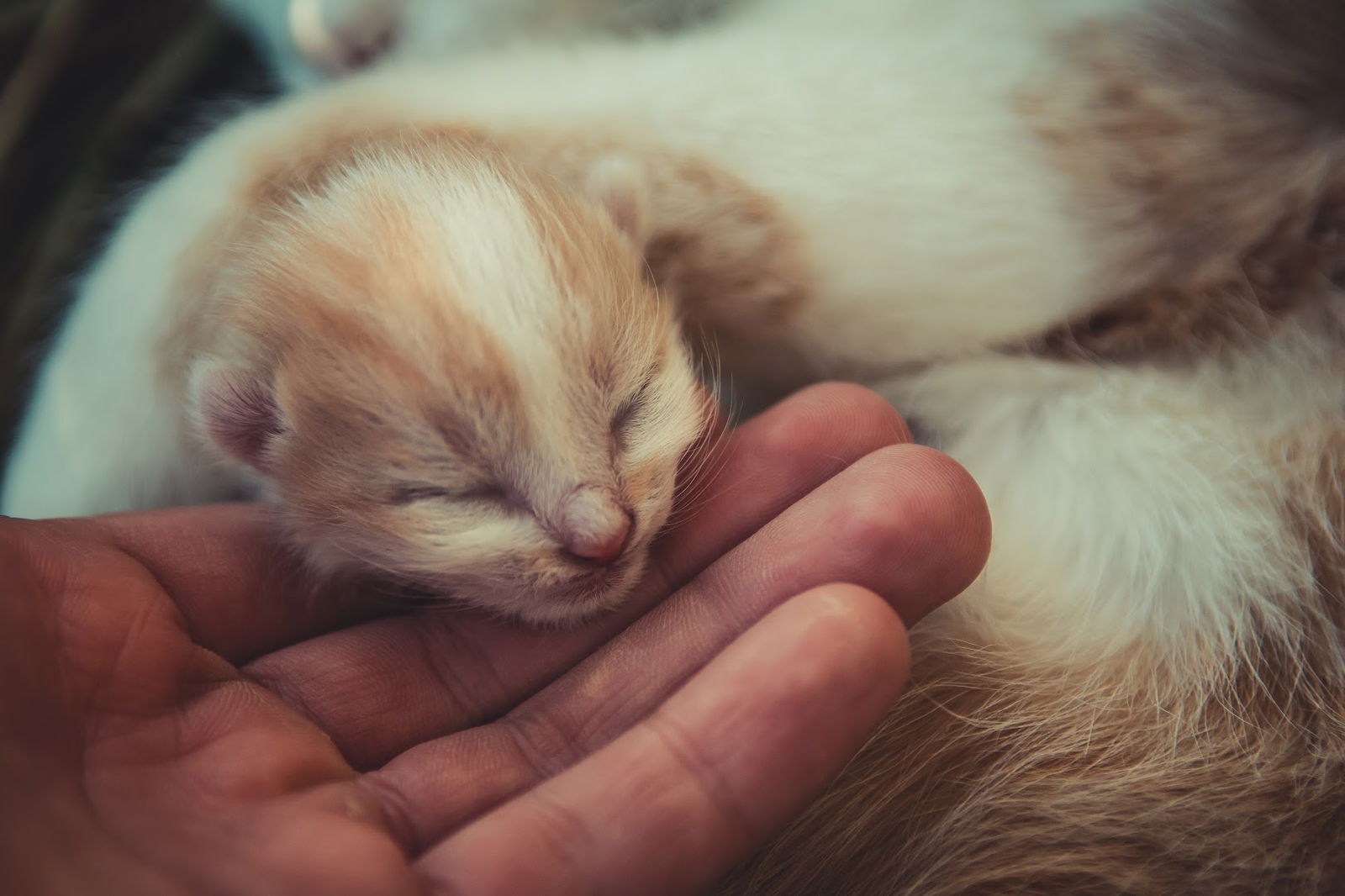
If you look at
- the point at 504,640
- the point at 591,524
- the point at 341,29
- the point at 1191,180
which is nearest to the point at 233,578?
the point at 504,640

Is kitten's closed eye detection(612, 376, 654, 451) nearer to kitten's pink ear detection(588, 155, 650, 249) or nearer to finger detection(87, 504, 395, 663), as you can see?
kitten's pink ear detection(588, 155, 650, 249)

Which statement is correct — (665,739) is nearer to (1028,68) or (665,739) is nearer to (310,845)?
(310,845)

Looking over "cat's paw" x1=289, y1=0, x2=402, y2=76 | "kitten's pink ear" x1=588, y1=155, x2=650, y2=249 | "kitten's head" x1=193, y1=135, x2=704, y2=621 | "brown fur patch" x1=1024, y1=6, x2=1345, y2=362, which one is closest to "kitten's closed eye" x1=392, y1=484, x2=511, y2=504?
"kitten's head" x1=193, y1=135, x2=704, y2=621

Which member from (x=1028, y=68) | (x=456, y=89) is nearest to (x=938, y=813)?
(x=1028, y=68)

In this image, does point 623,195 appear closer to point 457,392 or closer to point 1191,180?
point 457,392

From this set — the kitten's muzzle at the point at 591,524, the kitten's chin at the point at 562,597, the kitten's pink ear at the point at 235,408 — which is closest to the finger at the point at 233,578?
the kitten's pink ear at the point at 235,408

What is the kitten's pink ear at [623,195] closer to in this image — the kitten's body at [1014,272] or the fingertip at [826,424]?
the kitten's body at [1014,272]
